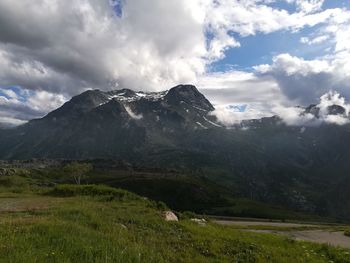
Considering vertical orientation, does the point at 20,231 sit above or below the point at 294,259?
above

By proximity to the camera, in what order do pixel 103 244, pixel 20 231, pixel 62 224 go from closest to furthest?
pixel 103 244 → pixel 20 231 → pixel 62 224

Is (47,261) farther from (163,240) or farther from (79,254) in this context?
(163,240)

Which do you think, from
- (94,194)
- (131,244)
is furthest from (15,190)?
(131,244)

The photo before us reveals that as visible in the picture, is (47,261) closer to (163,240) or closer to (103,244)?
(103,244)

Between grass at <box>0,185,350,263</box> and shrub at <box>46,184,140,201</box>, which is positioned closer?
grass at <box>0,185,350,263</box>

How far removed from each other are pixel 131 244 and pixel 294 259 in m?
8.32

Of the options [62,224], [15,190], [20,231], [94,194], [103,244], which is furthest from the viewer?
[15,190]

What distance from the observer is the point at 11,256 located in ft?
38.7

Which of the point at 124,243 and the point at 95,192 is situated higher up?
the point at 95,192

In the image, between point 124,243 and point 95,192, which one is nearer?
point 124,243

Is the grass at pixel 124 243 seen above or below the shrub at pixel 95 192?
below

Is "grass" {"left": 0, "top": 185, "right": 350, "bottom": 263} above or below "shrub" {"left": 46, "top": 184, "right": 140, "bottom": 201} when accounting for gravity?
below

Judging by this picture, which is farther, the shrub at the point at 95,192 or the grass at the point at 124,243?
the shrub at the point at 95,192

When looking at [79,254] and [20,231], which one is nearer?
[79,254]
